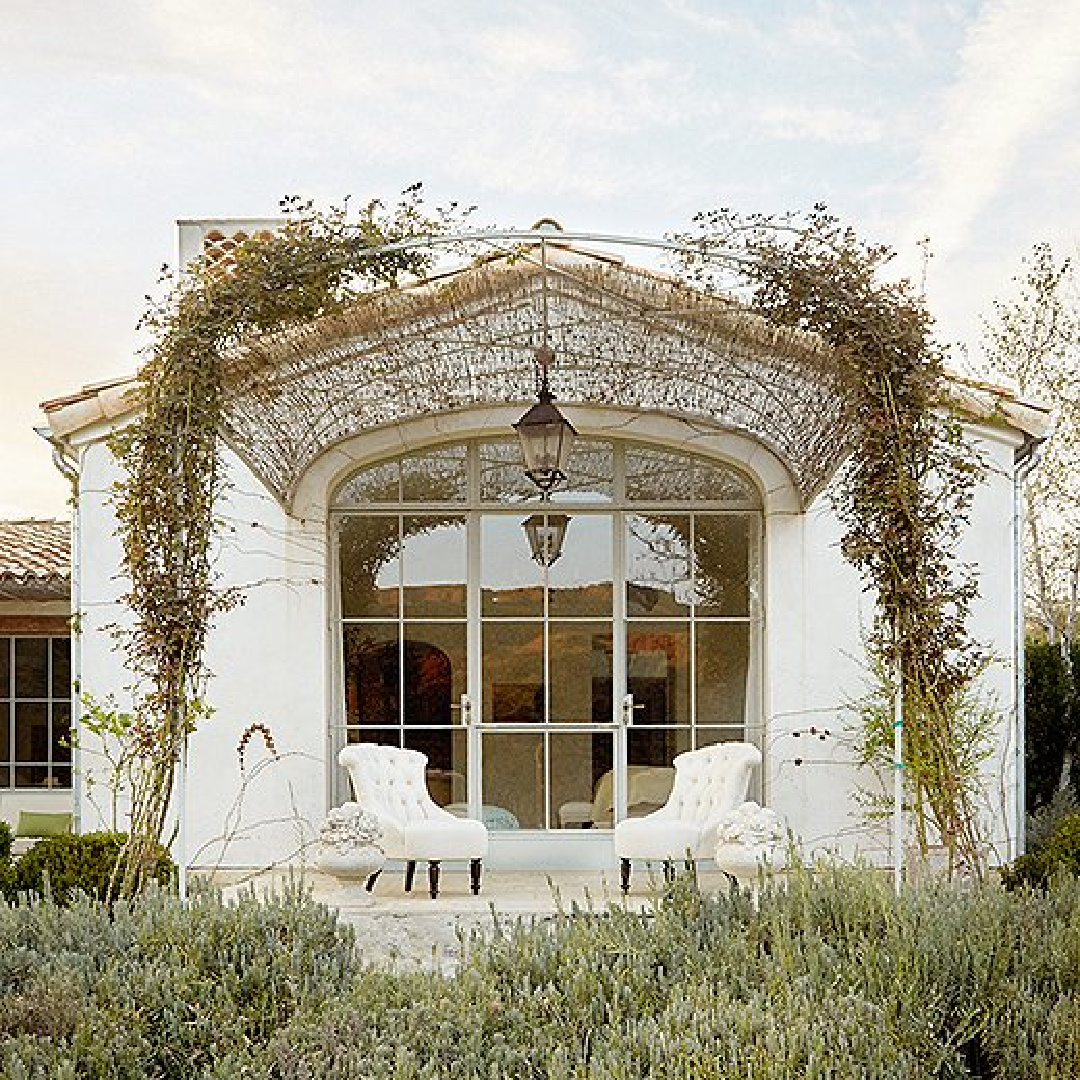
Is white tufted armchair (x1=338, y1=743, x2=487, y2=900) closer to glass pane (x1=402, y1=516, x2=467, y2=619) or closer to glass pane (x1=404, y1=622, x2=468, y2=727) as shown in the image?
glass pane (x1=404, y1=622, x2=468, y2=727)

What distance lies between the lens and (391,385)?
8289mm

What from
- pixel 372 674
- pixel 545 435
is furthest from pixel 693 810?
pixel 545 435

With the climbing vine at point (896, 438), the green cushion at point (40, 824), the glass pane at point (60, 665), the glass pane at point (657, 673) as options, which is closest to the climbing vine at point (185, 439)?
the climbing vine at point (896, 438)

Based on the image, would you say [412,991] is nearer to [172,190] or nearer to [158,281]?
[158,281]

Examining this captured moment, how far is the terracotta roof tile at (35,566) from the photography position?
11.4 meters

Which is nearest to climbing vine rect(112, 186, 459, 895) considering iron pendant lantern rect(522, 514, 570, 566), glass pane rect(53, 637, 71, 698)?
iron pendant lantern rect(522, 514, 570, 566)

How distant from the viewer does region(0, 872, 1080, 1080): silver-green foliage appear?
3.66 metres

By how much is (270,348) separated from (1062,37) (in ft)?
15.0

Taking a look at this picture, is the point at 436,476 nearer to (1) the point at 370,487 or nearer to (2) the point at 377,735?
(1) the point at 370,487

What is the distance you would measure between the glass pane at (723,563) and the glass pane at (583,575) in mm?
581

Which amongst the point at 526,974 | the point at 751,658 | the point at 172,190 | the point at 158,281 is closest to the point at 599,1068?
the point at 526,974

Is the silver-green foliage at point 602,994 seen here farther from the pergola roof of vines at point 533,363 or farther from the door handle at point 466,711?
the door handle at point 466,711

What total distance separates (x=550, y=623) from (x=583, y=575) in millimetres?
376

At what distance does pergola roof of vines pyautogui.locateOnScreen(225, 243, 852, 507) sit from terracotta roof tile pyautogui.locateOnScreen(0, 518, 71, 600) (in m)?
3.22
